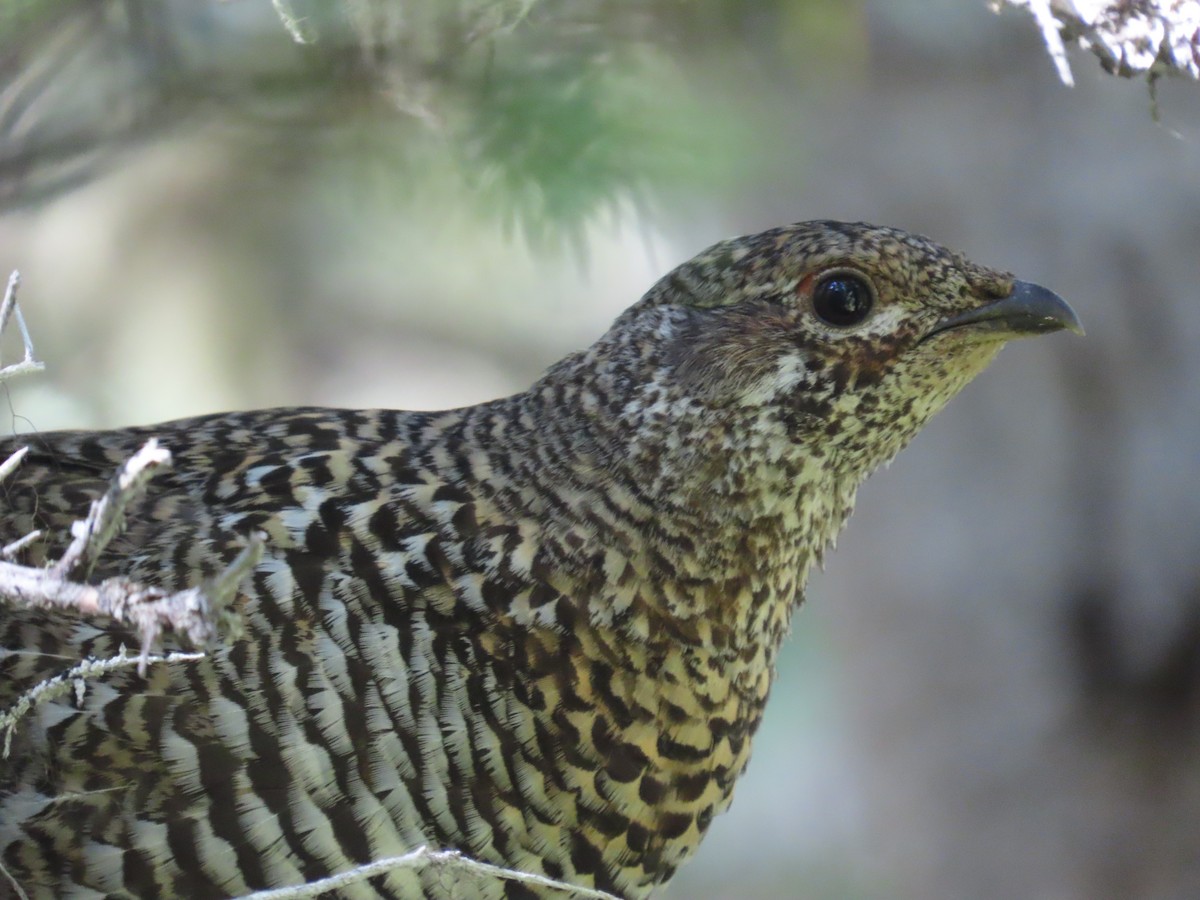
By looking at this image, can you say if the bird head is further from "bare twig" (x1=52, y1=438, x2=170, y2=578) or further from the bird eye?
"bare twig" (x1=52, y1=438, x2=170, y2=578)

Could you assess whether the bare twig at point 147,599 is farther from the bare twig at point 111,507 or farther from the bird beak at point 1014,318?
the bird beak at point 1014,318

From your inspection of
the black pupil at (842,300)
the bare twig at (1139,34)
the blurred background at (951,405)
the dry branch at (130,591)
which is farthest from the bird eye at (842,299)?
the blurred background at (951,405)

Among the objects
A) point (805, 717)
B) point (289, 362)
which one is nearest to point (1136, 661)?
point (805, 717)

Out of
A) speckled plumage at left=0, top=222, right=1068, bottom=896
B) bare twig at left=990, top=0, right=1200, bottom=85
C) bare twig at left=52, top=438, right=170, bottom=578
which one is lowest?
speckled plumage at left=0, top=222, right=1068, bottom=896

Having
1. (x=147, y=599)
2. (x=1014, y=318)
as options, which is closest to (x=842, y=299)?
(x=1014, y=318)

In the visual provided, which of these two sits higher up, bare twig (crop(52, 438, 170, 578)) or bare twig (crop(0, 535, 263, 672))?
bare twig (crop(52, 438, 170, 578))

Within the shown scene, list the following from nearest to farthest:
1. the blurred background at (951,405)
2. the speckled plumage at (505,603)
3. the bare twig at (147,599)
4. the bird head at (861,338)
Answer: the bare twig at (147,599) → the speckled plumage at (505,603) → the bird head at (861,338) → the blurred background at (951,405)

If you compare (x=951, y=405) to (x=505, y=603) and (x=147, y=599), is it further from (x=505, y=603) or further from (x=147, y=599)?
(x=147, y=599)

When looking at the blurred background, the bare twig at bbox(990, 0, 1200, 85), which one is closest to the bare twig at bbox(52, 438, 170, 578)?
the bare twig at bbox(990, 0, 1200, 85)

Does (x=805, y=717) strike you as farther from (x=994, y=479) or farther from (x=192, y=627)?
(x=192, y=627)
